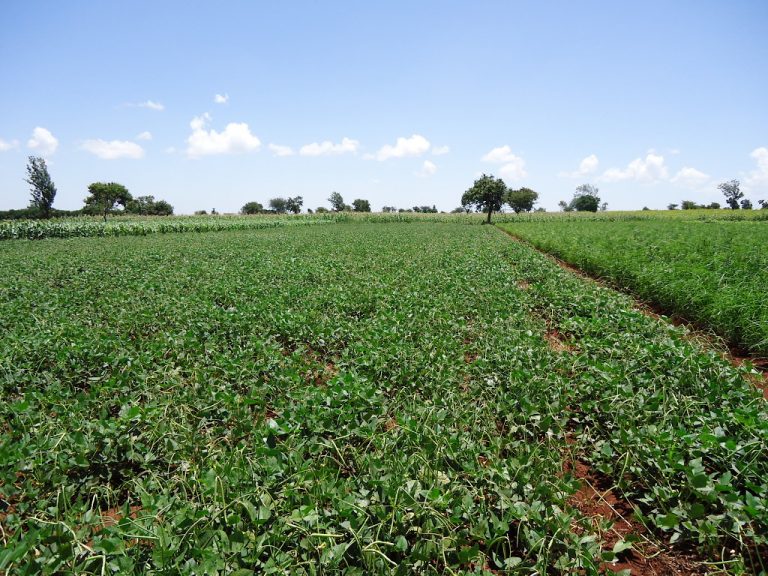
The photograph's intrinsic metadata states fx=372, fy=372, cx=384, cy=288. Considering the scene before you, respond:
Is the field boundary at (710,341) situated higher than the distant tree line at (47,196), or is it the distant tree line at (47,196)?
the distant tree line at (47,196)

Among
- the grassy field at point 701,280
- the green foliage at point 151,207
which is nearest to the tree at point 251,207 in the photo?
the green foliage at point 151,207

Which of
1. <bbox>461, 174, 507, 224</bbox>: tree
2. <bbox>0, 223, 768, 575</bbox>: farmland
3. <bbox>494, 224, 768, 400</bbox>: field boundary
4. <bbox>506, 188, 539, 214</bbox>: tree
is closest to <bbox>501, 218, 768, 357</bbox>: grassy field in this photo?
<bbox>494, 224, 768, 400</bbox>: field boundary

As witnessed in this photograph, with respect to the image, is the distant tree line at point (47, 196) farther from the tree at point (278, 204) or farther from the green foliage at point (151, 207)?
the tree at point (278, 204)

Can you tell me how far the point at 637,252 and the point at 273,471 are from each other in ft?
44.8

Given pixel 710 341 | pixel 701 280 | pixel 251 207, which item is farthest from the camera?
pixel 251 207

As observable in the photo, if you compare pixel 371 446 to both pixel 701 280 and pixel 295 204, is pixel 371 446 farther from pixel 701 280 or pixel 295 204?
pixel 295 204

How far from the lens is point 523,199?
106875 millimetres

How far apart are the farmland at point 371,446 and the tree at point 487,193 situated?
51601mm

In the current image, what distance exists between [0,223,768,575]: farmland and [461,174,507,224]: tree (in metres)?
51.6

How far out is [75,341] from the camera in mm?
5289

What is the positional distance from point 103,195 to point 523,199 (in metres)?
98.5

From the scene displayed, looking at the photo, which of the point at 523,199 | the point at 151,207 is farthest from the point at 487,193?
the point at 151,207

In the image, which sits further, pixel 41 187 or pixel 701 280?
pixel 41 187

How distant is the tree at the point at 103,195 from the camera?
6209 centimetres
